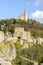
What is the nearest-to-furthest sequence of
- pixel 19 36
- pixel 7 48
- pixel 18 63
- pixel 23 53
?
1. pixel 18 63
2. pixel 7 48
3. pixel 23 53
4. pixel 19 36

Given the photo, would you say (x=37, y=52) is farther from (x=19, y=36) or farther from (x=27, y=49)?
(x=19, y=36)

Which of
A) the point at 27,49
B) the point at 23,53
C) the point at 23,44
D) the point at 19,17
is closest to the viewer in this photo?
the point at 23,53

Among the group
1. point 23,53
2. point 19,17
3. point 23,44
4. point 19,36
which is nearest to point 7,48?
point 23,53

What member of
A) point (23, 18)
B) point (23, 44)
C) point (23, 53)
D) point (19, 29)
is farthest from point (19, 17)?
point (23, 53)

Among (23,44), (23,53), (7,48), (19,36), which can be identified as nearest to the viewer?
(7,48)

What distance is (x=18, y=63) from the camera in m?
17.2

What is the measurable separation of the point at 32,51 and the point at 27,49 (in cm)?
99

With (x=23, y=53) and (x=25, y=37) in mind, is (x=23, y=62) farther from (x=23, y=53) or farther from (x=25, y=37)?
(x=25, y=37)

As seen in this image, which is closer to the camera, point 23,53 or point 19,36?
point 23,53

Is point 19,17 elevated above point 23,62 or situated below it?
above

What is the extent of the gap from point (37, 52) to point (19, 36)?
5.49 meters

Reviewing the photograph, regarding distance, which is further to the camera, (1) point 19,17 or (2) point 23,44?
(1) point 19,17

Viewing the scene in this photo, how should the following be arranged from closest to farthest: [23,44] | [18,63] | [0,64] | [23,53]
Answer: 1. [0,64]
2. [18,63]
3. [23,53]
4. [23,44]

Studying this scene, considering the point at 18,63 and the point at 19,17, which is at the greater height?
the point at 19,17
